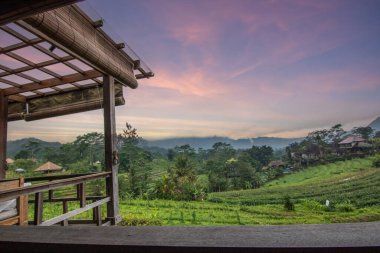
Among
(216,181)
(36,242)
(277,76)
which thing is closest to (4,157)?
A: (36,242)

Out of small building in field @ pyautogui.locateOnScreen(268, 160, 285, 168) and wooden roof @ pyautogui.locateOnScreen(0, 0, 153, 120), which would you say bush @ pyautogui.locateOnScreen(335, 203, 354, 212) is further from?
wooden roof @ pyautogui.locateOnScreen(0, 0, 153, 120)

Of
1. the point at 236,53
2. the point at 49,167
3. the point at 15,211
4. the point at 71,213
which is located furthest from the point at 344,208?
the point at 49,167

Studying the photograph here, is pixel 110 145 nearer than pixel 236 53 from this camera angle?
Yes

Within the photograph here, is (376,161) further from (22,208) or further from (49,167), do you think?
(22,208)

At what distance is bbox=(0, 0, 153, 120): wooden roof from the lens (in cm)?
240

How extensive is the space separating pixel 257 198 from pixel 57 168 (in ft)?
79.4

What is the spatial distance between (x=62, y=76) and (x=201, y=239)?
4125 millimetres

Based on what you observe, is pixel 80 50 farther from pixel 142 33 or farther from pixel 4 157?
pixel 142 33

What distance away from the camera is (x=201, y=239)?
55 centimetres

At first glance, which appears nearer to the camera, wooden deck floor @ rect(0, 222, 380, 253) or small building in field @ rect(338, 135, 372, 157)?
wooden deck floor @ rect(0, 222, 380, 253)

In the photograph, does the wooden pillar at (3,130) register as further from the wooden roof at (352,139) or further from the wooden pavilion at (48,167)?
the wooden roof at (352,139)

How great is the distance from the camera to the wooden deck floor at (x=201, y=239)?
0.49 meters

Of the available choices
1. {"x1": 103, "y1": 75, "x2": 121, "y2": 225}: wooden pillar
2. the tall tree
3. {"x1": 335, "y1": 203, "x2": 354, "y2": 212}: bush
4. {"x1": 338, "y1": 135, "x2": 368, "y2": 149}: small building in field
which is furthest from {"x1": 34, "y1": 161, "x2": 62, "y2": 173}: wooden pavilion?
the tall tree

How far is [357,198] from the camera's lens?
102 feet
